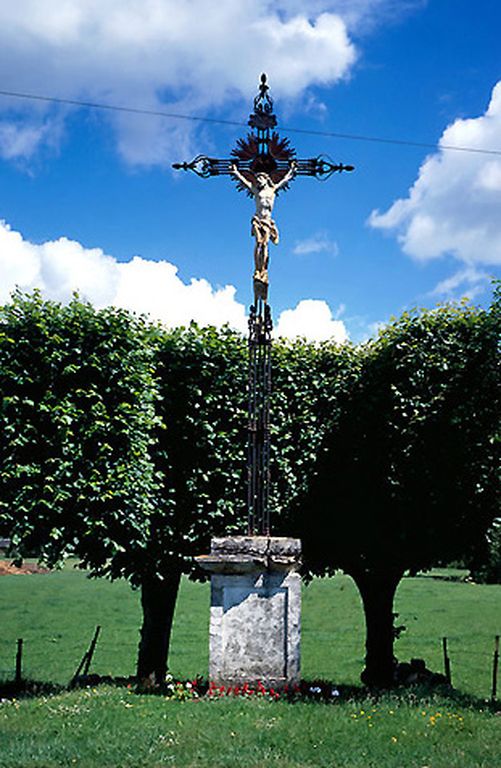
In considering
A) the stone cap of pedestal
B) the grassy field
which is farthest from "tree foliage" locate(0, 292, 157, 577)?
the grassy field

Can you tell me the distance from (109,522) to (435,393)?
7.26m

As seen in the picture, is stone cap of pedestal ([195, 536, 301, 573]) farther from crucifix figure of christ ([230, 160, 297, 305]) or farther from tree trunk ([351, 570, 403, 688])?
tree trunk ([351, 570, 403, 688])

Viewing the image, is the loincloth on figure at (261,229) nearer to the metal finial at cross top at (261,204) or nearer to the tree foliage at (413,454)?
the metal finial at cross top at (261,204)

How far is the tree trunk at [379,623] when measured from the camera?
16.8 meters

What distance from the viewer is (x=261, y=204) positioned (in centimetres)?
1331

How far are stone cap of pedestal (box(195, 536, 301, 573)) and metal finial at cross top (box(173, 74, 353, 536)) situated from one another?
40.8 inches

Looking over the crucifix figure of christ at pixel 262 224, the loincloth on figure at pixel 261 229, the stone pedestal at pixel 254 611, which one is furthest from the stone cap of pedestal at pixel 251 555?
the loincloth on figure at pixel 261 229

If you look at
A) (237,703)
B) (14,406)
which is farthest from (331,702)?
(14,406)

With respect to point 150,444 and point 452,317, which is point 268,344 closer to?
point 150,444

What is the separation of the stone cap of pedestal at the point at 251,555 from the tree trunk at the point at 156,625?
462 centimetres

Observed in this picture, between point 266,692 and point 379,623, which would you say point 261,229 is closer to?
point 266,692

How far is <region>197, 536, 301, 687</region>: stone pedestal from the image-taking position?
11789 millimetres

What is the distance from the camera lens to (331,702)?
37.1 feet

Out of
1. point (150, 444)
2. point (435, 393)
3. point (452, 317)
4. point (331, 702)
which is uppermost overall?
point (452, 317)
